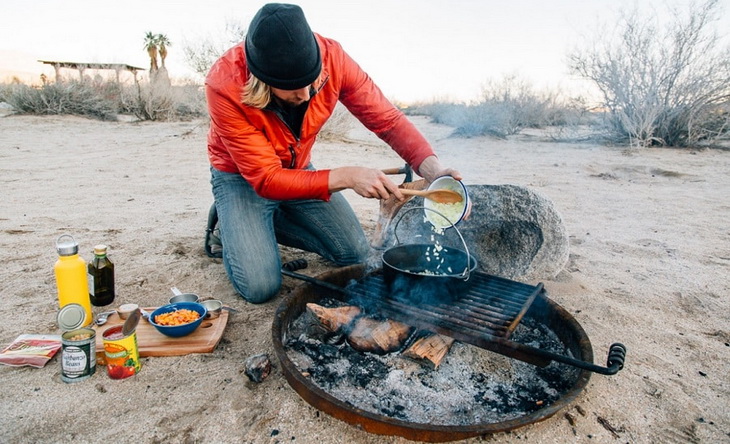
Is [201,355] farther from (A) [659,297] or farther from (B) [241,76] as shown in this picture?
(A) [659,297]

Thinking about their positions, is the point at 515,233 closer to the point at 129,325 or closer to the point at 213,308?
the point at 213,308

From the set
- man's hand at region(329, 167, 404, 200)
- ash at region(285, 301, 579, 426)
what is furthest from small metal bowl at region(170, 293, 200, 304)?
man's hand at region(329, 167, 404, 200)

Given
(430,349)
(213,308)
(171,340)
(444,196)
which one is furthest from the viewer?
(213,308)

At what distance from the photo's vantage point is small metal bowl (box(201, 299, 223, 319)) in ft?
7.97

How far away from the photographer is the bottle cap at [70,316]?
Answer: 208 centimetres

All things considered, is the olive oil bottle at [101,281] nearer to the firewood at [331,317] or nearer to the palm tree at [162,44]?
the firewood at [331,317]

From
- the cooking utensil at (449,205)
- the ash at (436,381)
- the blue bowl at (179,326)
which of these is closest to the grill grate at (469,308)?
the ash at (436,381)

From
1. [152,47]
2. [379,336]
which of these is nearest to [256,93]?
[379,336]

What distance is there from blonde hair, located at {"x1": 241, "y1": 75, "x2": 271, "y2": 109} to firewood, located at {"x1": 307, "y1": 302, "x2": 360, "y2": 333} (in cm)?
103

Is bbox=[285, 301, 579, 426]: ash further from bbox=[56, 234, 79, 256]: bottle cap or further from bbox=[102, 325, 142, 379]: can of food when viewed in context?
bbox=[56, 234, 79, 256]: bottle cap

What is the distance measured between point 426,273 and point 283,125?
3.71 feet

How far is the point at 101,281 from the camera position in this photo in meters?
2.59

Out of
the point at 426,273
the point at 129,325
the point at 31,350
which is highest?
the point at 426,273

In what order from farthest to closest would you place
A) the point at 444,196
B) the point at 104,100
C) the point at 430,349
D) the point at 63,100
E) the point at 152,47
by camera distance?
the point at 152,47 → the point at 104,100 → the point at 63,100 → the point at 444,196 → the point at 430,349
